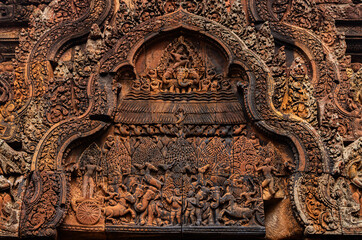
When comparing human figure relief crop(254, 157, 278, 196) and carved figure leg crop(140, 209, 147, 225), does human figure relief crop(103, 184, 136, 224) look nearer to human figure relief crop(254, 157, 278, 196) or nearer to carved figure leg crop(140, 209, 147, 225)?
carved figure leg crop(140, 209, 147, 225)

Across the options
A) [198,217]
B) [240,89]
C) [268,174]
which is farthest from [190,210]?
[240,89]

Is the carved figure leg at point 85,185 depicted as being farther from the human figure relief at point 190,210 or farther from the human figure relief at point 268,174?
the human figure relief at point 268,174

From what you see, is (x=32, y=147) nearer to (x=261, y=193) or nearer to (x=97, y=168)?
(x=97, y=168)

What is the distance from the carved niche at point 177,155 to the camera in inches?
292

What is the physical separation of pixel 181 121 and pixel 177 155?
1.73 ft

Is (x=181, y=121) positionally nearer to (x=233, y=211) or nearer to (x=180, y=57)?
(x=180, y=57)

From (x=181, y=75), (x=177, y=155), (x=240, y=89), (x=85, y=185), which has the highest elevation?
→ (x=181, y=75)

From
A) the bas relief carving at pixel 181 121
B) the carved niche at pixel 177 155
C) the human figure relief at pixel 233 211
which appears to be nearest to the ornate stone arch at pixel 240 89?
the bas relief carving at pixel 181 121

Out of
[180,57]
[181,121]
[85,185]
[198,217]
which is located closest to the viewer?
[198,217]

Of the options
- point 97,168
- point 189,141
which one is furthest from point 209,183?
point 97,168

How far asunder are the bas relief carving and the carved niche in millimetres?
18

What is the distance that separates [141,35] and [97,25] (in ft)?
2.36

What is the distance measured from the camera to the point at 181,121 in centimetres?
797

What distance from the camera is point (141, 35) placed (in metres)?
8.13
